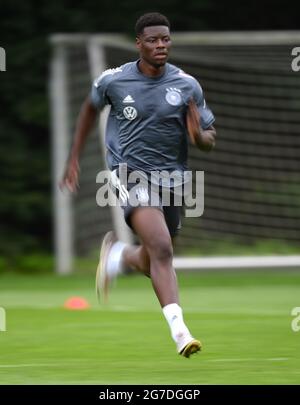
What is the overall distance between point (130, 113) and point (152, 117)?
14cm

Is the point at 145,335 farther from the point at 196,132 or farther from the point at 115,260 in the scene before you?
the point at 196,132

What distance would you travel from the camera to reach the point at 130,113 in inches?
305

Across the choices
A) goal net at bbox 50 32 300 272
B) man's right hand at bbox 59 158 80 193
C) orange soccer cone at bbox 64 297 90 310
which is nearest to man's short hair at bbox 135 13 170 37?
man's right hand at bbox 59 158 80 193

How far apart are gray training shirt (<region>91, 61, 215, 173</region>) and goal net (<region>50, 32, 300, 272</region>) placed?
8.89 m

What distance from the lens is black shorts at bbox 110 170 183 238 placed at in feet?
25.0

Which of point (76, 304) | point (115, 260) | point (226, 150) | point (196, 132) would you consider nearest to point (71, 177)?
point (196, 132)

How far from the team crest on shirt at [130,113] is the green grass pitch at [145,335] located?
1463 millimetres

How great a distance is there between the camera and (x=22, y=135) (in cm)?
1797

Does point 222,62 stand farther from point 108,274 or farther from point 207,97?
point 108,274

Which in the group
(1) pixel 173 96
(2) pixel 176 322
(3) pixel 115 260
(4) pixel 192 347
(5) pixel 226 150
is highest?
(5) pixel 226 150

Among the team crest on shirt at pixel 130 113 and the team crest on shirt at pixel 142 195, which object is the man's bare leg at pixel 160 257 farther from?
the team crest on shirt at pixel 130 113

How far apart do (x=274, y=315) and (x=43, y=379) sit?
428 centimetres

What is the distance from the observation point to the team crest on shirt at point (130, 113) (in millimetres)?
7723
